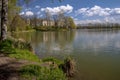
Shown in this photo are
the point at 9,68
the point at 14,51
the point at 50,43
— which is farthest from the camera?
the point at 50,43

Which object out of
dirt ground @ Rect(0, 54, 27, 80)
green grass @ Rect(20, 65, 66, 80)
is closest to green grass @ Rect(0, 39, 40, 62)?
dirt ground @ Rect(0, 54, 27, 80)

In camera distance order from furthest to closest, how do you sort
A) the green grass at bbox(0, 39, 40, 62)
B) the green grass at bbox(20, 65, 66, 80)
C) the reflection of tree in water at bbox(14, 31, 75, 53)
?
1. the reflection of tree in water at bbox(14, 31, 75, 53)
2. the green grass at bbox(0, 39, 40, 62)
3. the green grass at bbox(20, 65, 66, 80)

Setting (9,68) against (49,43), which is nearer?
(9,68)

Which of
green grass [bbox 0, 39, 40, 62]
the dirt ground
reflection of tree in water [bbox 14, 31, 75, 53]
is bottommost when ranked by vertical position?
reflection of tree in water [bbox 14, 31, 75, 53]

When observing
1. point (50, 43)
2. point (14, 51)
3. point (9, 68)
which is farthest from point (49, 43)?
point (9, 68)

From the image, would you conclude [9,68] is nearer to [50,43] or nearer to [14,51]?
[14,51]

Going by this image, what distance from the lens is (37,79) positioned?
1118cm

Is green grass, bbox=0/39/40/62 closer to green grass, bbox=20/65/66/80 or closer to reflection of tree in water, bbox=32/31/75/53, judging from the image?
green grass, bbox=20/65/66/80

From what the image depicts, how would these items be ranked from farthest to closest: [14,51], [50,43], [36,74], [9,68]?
[50,43] → [14,51] → [9,68] → [36,74]

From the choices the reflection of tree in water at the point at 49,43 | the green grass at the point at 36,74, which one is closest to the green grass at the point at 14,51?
the green grass at the point at 36,74

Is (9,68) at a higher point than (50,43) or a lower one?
higher

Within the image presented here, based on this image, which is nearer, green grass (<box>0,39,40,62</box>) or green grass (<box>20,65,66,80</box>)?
green grass (<box>20,65,66,80</box>)

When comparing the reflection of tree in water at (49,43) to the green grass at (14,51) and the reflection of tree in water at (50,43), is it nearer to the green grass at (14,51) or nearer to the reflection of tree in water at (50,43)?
the reflection of tree in water at (50,43)

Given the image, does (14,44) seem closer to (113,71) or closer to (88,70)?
(88,70)
